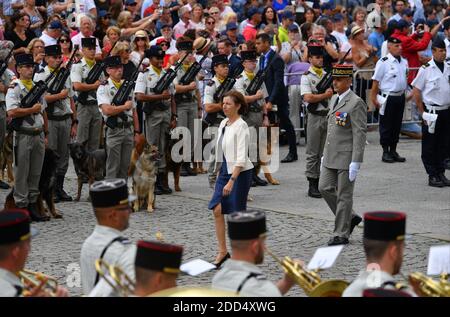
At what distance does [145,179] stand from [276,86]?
4141 millimetres

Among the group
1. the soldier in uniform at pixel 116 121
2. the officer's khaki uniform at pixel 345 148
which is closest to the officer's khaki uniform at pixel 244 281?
the officer's khaki uniform at pixel 345 148

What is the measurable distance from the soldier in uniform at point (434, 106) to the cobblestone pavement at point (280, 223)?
1.19 ft

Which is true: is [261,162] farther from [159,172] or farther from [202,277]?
[202,277]

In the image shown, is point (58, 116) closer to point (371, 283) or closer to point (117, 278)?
point (117, 278)

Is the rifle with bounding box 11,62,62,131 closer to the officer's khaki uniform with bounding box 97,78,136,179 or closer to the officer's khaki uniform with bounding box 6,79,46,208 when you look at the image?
the officer's khaki uniform with bounding box 6,79,46,208

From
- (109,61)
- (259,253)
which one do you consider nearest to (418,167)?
(109,61)

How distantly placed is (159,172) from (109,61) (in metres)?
2.02

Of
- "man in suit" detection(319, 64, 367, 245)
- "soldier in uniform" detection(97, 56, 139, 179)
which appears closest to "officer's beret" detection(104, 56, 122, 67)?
"soldier in uniform" detection(97, 56, 139, 179)

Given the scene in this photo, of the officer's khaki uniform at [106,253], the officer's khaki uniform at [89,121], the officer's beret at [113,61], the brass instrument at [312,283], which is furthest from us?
the officer's khaki uniform at [89,121]

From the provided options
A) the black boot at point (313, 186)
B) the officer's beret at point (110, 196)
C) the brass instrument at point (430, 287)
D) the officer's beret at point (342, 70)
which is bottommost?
the black boot at point (313, 186)

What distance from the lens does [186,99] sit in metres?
18.1

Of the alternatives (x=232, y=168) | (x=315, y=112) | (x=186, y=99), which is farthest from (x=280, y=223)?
(x=186, y=99)

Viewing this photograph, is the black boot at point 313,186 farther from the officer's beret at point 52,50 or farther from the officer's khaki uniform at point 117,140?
the officer's beret at point 52,50

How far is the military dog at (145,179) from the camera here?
15906 millimetres
